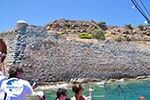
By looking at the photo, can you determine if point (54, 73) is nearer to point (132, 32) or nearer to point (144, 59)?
point (144, 59)

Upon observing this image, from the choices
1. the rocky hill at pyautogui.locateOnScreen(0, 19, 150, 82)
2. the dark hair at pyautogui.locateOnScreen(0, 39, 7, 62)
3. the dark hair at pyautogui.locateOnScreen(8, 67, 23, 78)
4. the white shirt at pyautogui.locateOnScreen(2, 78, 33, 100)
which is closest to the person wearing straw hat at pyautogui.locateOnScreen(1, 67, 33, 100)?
the white shirt at pyautogui.locateOnScreen(2, 78, 33, 100)

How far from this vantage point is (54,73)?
31.7 meters

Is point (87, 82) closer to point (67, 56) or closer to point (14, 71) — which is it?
point (67, 56)

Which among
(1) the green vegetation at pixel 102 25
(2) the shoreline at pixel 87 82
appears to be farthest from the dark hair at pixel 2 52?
(1) the green vegetation at pixel 102 25

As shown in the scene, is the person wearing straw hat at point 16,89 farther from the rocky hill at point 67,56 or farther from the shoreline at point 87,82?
the rocky hill at point 67,56

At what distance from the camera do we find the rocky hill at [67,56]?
99.9ft

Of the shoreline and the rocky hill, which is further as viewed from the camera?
the rocky hill

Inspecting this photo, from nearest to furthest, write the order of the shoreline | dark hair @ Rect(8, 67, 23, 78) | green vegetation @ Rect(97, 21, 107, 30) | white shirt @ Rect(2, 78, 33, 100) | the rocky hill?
white shirt @ Rect(2, 78, 33, 100) < dark hair @ Rect(8, 67, 23, 78) < the shoreline < the rocky hill < green vegetation @ Rect(97, 21, 107, 30)

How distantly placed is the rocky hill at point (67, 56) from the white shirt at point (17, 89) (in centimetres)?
2166

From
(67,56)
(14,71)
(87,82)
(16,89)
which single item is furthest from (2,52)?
(67,56)

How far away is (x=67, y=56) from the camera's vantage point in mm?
33094

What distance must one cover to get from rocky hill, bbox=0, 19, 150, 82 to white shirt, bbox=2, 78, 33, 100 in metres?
21.7

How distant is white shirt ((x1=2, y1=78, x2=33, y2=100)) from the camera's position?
5184 mm

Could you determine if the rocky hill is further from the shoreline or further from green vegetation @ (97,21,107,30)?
green vegetation @ (97,21,107,30)
